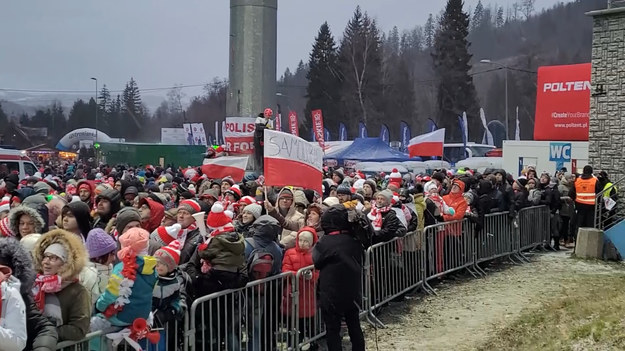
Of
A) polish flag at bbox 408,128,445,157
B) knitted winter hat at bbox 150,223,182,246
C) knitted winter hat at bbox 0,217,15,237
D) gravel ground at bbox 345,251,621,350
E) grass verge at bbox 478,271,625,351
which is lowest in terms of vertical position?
gravel ground at bbox 345,251,621,350

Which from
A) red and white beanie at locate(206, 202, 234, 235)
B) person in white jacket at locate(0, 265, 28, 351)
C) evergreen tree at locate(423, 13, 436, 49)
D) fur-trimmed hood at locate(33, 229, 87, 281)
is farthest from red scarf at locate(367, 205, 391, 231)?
evergreen tree at locate(423, 13, 436, 49)

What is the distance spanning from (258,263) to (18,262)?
2.93 metres

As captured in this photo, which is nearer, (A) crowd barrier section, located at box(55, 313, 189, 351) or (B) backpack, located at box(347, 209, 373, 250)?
(A) crowd barrier section, located at box(55, 313, 189, 351)

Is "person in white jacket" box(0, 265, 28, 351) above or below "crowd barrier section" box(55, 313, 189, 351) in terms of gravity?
above

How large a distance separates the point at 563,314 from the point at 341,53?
217ft

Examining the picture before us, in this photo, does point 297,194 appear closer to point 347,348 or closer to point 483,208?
point 347,348

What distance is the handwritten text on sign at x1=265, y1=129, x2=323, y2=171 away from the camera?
25.7 ft

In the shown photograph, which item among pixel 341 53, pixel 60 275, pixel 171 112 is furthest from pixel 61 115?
pixel 60 275

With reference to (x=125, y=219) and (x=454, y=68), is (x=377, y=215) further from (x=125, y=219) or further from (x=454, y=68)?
(x=454, y=68)

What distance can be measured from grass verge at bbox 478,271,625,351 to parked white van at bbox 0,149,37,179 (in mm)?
15894

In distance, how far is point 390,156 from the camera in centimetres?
3186

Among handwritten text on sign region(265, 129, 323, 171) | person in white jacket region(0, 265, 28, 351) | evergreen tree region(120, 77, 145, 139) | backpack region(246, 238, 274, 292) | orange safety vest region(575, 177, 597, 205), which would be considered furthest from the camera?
evergreen tree region(120, 77, 145, 139)

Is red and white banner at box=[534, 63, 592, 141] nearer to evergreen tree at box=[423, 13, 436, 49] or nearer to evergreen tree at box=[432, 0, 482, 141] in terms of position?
evergreen tree at box=[432, 0, 482, 141]

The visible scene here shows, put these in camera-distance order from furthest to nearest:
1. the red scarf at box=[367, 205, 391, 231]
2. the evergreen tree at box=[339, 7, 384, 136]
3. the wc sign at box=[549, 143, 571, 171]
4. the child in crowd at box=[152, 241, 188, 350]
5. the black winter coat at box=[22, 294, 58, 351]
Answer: the evergreen tree at box=[339, 7, 384, 136] → the wc sign at box=[549, 143, 571, 171] → the red scarf at box=[367, 205, 391, 231] → the child in crowd at box=[152, 241, 188, 350] → the black winter coat at box=[22, 294, 58, 351]
